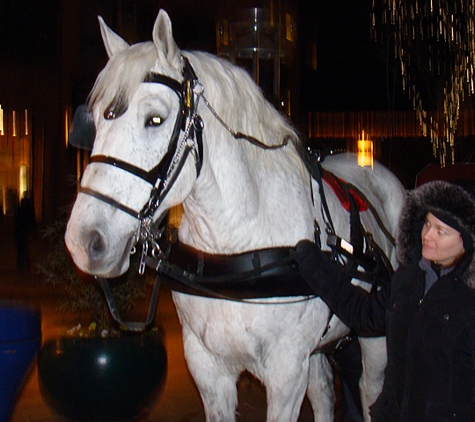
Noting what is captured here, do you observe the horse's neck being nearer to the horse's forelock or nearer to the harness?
the harness

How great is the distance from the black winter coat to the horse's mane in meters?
0.94

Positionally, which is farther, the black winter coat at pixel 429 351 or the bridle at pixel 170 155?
the bridle at pixel 170 155

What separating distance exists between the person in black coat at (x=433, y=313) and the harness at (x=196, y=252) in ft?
1.60

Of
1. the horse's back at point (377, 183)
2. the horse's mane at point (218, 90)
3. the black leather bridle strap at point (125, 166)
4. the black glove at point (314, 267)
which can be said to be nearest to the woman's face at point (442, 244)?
the black glove at point (314, 267)

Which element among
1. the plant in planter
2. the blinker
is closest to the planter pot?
the plant in planter

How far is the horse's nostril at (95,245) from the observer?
2.35 m

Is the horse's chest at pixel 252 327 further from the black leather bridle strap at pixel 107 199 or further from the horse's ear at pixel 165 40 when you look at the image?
the horse's ear at pixel 165 40

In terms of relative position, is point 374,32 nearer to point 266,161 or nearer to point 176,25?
point 176,25

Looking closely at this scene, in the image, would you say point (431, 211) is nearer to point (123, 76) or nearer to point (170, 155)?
point (170, 155)

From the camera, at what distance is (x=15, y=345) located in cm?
337

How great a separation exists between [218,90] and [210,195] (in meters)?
0.45

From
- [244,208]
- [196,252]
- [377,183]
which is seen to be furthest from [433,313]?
[377,183]

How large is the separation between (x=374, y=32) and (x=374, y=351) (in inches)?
497

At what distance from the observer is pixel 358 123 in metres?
17.1
